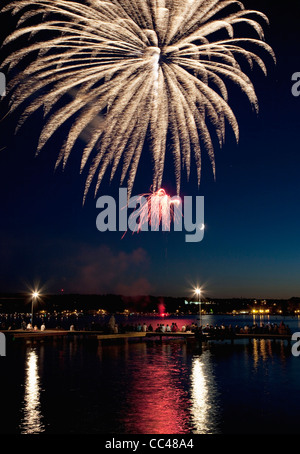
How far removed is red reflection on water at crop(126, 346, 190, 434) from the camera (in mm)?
17484

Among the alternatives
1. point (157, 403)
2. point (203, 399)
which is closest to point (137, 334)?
point (203, 399)

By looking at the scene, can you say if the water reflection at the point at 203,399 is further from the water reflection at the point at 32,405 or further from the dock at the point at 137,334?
the dock at the point at 137,334

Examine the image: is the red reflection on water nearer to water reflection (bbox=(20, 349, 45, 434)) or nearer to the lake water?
the lake water

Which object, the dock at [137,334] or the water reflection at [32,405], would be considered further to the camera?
the dock at [137,334]

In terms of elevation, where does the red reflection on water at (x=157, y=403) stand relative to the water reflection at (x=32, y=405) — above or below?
below

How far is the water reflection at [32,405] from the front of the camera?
1744cm

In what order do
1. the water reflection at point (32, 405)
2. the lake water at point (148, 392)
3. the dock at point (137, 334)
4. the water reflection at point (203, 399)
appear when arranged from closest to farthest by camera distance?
the water reflection at point (32, 405) < the water reflection at point (203, 399) < the lake water at point (148, 392) < the dock at point (137, 334)

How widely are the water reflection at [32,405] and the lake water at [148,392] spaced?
0.13 ft

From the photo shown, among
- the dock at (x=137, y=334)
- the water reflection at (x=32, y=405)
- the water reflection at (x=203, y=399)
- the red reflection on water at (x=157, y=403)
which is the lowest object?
the water reflection at (x=203, y=399)

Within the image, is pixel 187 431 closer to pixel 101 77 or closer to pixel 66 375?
pixel 66 375

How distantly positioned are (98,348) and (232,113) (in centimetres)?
3155

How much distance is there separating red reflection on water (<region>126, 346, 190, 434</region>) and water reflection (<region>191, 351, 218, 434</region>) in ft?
1.50

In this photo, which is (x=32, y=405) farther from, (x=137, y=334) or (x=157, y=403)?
(x=137, y=334)

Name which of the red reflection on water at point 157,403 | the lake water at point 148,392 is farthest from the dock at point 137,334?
the red reflection on water at point 157,403
